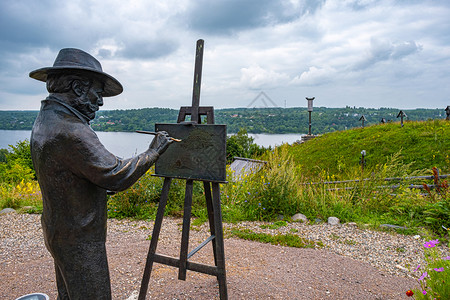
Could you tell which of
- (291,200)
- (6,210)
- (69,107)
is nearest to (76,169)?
(69,107)

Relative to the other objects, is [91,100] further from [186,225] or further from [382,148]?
[382,148]

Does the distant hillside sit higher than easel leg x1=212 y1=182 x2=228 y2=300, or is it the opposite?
the distant hillside

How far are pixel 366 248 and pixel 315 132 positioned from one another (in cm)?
1686

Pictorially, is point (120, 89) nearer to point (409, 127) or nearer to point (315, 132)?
point (409, 127)

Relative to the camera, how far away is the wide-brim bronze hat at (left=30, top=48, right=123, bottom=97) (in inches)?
74.2

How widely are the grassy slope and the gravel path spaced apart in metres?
5.31

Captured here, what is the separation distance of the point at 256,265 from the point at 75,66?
11.1 ft

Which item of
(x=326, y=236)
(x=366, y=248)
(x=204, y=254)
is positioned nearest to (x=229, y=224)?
(x=204, y=254)

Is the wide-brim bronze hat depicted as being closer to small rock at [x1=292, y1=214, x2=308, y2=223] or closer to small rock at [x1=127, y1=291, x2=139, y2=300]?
small rock at [x1=127, y1=291, x2=139, y2=300]

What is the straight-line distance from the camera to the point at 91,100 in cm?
203

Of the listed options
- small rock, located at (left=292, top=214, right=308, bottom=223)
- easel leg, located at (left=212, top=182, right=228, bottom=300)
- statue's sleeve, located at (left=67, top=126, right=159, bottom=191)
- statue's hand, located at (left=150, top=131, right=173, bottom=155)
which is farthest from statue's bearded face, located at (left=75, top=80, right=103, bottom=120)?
small rock, located at (left=292, top=214, right=308, bottom=223)

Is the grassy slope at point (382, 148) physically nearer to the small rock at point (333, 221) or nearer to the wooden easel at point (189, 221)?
the small rock at point (333, 221)

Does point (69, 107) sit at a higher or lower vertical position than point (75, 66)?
lower

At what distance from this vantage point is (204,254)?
4.57 metres
